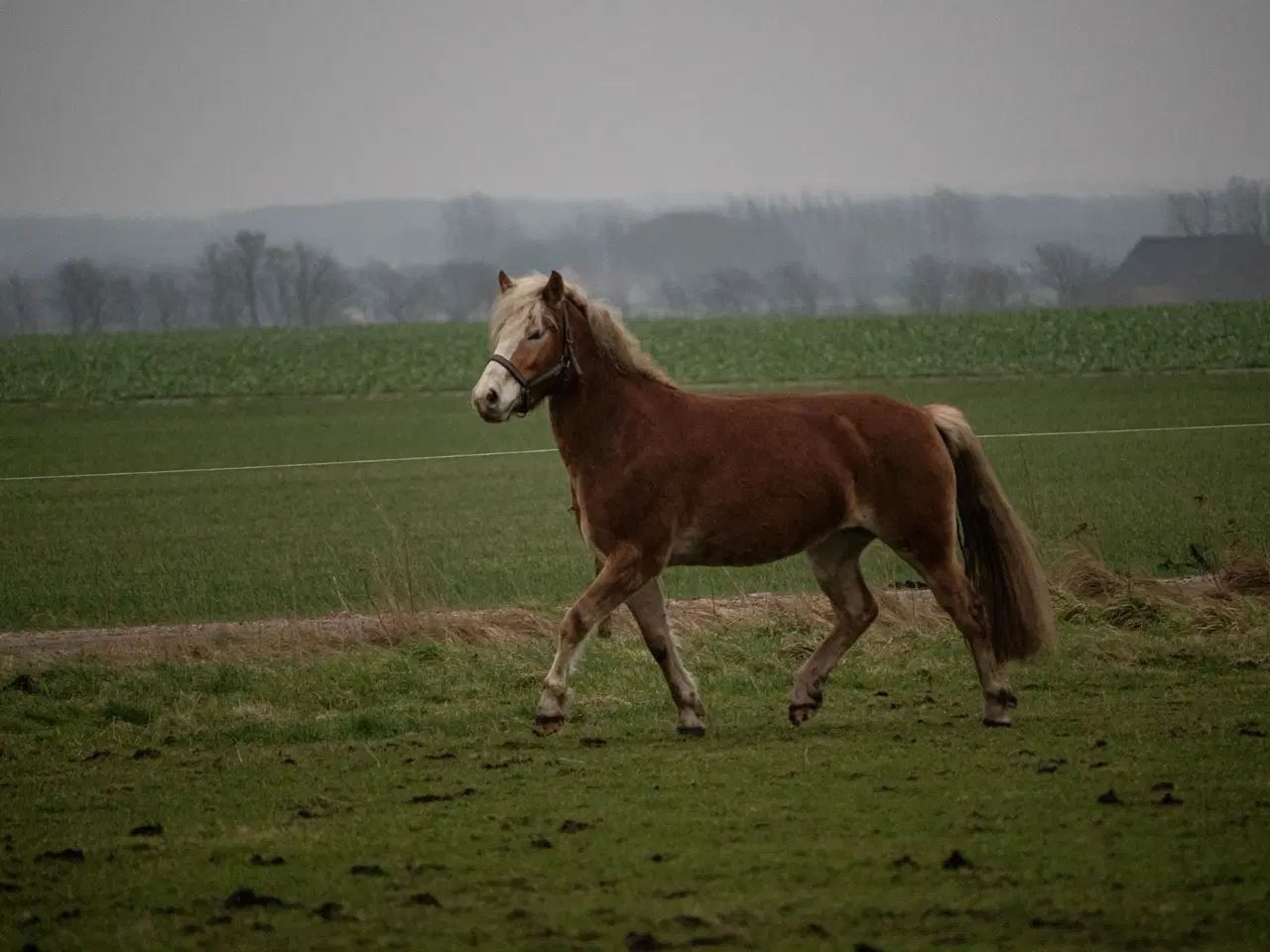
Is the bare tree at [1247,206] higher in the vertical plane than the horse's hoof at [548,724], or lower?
higher

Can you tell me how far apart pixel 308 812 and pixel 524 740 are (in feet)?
5.50

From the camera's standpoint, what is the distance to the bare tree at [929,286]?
119938 millimetres

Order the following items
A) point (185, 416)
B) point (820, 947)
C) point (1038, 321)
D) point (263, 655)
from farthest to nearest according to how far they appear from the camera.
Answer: point (1038, 321)
point (185, 416)
point (263, 655)
point (820, 947)

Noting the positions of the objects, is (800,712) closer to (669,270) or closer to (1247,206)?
(1247,206)

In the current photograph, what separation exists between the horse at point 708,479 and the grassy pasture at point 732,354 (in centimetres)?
4341

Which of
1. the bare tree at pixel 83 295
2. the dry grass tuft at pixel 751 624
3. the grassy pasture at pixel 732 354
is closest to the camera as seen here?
the dry grass tuft at pixel 751 624

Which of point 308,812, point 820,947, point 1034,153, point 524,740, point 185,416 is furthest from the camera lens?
point 1034,153

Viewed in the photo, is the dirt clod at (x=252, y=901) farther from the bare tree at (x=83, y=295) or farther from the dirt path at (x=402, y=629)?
the bare tree at (x=83, y=295)

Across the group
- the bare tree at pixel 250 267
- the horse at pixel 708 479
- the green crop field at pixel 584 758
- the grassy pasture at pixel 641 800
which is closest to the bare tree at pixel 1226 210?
the bare tree at pixel 250 267

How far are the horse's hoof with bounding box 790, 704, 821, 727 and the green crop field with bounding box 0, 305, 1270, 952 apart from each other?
0.11 metres

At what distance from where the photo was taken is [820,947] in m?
5.20

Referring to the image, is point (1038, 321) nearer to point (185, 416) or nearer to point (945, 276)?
point (185, 416)

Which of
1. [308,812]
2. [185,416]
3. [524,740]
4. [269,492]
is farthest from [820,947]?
[185,416]

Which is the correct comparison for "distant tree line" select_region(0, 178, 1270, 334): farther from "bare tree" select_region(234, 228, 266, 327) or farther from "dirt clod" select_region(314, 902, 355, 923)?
"dirt clod" select_region(314, 902, 355, 923)
